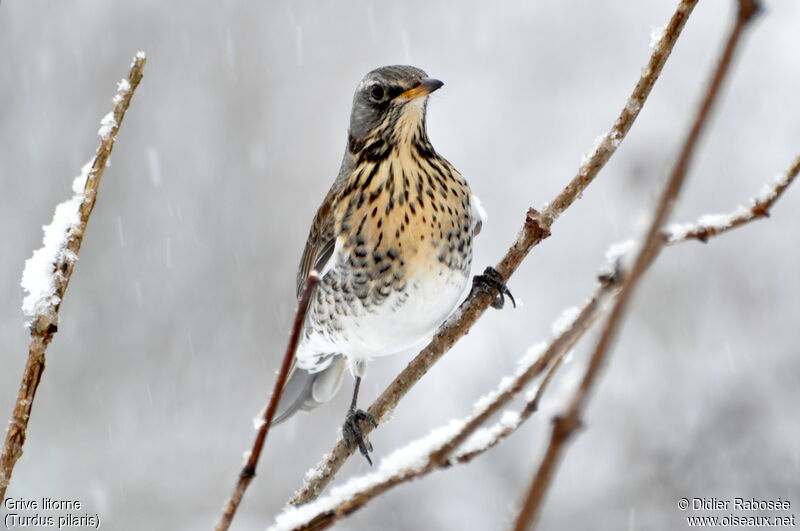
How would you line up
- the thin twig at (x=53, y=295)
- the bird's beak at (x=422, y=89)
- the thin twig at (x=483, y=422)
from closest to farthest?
the thin twig at (x=483, y=422), the thin twig at (x=53, y=295), the bird's beak at (x=422, y=89)

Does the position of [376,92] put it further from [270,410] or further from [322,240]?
[270,410]

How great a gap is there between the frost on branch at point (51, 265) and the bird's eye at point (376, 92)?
82.6 inches

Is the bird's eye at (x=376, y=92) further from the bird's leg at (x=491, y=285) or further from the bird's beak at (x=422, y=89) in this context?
the bird's leg at (x=491, y=285)

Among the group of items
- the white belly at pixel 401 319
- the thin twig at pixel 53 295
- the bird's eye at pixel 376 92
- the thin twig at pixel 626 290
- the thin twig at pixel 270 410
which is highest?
the bird's eye at pixel 376 92

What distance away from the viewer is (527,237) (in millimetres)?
2152

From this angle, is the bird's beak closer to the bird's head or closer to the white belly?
the bird's head

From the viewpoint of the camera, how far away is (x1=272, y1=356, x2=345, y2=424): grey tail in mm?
4012

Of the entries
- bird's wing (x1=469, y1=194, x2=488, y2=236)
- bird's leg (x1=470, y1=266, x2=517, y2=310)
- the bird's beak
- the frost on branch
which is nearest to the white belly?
bird's wing (x1=469, y1=194, x2=488, y2=236)

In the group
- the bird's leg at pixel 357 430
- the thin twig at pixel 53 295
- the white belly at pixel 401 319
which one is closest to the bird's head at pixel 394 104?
the white belly at pixel 401 319

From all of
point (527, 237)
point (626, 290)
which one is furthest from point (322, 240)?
point (626, 290)

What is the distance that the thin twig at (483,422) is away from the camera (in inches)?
Result: 39.1

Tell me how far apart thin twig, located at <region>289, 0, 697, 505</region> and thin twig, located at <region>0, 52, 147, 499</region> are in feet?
2.19

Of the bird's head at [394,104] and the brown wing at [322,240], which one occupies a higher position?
the bird's head at [394,104]

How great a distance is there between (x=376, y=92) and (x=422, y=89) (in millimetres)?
204
